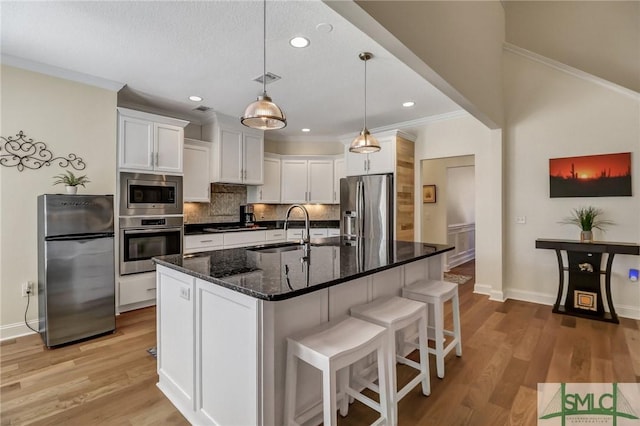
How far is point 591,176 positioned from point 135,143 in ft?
Result: 17.8

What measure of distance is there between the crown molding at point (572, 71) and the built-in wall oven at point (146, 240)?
5.03 meters

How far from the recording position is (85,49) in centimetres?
272

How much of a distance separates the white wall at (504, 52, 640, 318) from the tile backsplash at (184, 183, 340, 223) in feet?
10.7

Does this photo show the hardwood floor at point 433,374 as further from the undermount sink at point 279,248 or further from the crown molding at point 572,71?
the crown molding at point 572,71

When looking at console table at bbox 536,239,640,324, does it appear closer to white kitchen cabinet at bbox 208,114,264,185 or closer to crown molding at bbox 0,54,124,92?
white kitchen cabinet at bbox 208,114,264,185

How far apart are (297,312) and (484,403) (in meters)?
1.40

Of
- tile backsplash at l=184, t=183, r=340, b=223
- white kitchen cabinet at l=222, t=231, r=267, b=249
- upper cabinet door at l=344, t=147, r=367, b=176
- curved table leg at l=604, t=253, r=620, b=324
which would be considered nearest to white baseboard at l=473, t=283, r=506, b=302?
curved table leg at l=604, t=253, r=620, b=324

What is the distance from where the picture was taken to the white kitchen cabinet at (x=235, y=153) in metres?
4.74

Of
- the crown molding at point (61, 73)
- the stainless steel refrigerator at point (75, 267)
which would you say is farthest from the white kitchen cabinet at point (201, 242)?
the crown molding at point (61, 73)

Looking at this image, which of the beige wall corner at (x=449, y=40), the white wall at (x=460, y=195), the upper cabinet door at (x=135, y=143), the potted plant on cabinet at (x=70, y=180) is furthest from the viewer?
the white wall at (x=460, y=195)

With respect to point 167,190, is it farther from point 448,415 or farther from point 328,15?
point 448,415

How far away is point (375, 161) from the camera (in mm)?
4930

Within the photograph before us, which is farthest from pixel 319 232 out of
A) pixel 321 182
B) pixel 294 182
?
pixel 294 182

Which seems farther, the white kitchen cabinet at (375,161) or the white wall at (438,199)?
the white wall at (438,199)
